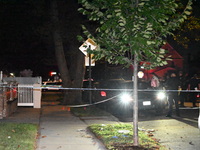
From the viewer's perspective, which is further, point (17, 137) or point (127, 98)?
point (127, 98)

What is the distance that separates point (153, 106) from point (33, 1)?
8761 millimetres

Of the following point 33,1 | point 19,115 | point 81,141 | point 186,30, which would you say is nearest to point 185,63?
point 186,30

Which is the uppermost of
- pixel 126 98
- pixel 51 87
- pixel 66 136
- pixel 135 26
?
pixel 135 26

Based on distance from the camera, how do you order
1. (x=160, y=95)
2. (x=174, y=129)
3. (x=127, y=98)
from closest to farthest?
(x=174, y=129)
(x=127, y=98)
(x=160, y=95)

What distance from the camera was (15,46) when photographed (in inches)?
899

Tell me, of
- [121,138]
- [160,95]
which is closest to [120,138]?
[121,138]

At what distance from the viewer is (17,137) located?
8133 millimetres

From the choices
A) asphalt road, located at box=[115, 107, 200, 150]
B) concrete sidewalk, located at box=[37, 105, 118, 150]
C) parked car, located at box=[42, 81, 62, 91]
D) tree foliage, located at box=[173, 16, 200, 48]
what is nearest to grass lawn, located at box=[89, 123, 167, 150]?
concrete sidewalk, located at box=[37, 105, 118, 150]

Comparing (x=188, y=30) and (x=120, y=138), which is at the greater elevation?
(x=188, y=30)

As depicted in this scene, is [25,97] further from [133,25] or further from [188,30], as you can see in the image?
[188,30]

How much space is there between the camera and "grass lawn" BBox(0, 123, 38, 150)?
7.13 m

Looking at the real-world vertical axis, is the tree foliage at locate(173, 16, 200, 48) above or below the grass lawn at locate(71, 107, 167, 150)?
above

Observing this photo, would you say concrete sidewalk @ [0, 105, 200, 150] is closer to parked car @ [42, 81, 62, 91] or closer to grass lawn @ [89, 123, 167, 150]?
grass lawn @ [89, 123, 167, 150]

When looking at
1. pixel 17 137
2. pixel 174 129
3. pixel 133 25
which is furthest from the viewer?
pixel 174 129
